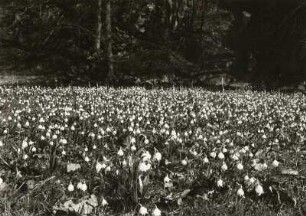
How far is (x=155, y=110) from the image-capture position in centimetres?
1130

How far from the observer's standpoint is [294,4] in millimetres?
23047

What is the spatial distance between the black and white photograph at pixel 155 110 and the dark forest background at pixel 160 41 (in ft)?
0.25

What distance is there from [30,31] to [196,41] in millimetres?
9311

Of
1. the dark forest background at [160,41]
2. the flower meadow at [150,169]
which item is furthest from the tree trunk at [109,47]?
the flower meadow at [150,169]

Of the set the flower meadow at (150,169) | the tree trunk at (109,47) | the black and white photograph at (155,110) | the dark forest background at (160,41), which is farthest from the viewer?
the dark forest background at (160,41)

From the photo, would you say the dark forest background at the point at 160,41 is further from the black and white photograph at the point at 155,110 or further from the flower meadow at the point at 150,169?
the flower meadow at the point at 150,169

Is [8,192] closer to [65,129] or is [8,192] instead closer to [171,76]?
[65,129]

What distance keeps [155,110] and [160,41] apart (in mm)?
13969

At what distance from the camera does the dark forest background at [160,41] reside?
21359mm

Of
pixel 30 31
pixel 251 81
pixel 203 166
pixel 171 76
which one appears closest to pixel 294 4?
pixel 251 81

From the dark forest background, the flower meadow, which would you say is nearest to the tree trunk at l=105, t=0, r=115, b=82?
the dark forest background

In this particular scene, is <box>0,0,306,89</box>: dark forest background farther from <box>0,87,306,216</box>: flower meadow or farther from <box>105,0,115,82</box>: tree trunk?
<box>0,87,306,216</box>: flower meadow

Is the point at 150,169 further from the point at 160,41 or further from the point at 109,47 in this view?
the point at 160,41

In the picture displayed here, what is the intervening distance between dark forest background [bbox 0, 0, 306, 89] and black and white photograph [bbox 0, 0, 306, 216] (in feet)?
0.25
